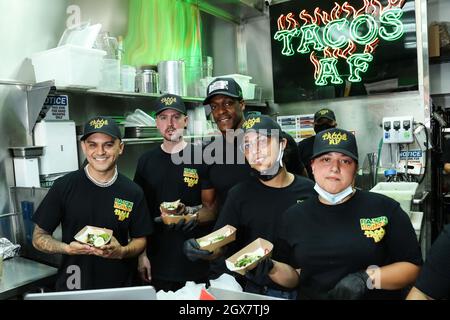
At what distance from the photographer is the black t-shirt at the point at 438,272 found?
122 centimetres

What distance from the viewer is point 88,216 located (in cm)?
196

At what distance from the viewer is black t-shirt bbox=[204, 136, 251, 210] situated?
220 centimetres

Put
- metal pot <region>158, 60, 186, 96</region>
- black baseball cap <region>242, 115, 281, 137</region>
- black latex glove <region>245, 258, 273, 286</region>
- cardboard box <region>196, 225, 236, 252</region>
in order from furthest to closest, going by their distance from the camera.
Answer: metal pot <region>158, 60, 186, 96</region>, black baseball cap <region>242, 115, 281, 137</region>, cardboard box <region>196, 225, 236, 252</region>, black latex glove <region>245, 258, 273, 286</region>

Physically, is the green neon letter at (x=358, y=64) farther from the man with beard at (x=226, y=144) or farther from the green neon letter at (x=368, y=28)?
the man with beard at (x=226, y=144)

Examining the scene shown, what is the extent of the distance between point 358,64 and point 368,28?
411mm

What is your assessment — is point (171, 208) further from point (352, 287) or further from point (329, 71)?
point (329, 71)

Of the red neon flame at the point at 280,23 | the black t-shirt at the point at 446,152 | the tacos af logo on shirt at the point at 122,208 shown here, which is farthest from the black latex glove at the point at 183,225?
the black t-shirt at the point at 446,152

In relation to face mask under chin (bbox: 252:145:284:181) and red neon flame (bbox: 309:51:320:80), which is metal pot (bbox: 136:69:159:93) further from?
red neon flame (bbox: 309:51:320:80)

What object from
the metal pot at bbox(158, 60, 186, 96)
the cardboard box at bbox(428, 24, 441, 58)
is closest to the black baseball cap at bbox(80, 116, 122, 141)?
the metal pot at bbox(158, 60, 186, 96)

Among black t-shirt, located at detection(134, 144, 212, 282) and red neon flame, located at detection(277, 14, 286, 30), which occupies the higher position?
red neon flame, located at detection(277, 14, 286, 30)

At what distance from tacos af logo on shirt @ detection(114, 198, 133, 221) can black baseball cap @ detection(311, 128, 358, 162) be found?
107 cm

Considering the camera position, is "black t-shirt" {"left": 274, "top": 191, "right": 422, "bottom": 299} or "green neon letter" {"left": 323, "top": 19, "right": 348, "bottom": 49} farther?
"green neon letter" {"left": 323, "top": 19, "right": 348, "bottom": 49}

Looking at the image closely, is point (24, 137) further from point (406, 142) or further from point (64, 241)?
point (406, 142)

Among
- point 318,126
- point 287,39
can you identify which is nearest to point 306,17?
point 287,39
